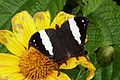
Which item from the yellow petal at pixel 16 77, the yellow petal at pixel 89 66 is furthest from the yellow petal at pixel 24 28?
the yellow petal at pixel 89 66

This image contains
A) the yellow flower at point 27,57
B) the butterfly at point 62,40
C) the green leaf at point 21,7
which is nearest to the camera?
the butterfly at point 62,40

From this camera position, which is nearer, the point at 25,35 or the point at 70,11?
the point at 25,35

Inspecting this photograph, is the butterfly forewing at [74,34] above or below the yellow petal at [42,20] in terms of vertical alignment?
below

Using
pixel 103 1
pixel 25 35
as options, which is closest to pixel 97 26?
pixel 103 1

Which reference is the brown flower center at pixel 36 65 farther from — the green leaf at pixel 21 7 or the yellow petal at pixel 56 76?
the green leaf at pixel 21 7

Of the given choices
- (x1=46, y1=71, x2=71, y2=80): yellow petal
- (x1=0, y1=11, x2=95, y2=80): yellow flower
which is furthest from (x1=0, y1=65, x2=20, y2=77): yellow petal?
(x1=46, y1=71, x2=71, y2=80): yellow petal

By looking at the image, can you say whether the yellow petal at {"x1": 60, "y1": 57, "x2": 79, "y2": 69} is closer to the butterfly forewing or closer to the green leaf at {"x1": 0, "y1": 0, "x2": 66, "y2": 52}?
the butterfly forewing

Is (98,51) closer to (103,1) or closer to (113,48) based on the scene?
(113,48)
